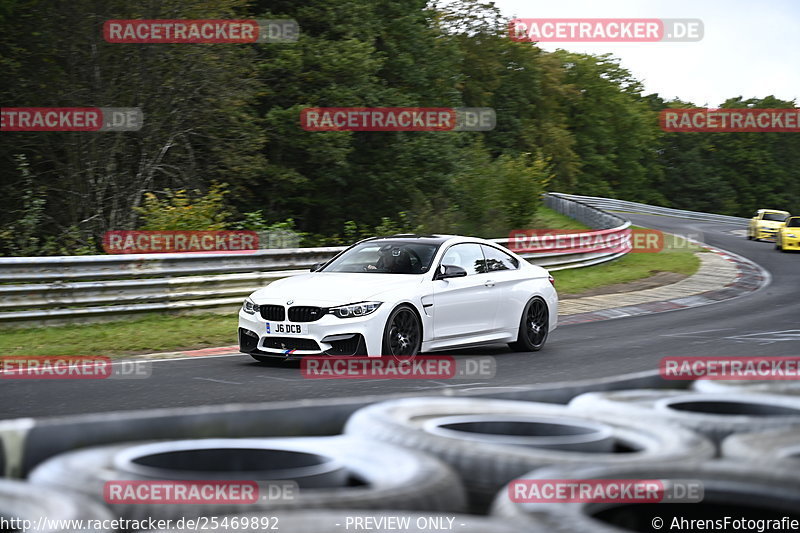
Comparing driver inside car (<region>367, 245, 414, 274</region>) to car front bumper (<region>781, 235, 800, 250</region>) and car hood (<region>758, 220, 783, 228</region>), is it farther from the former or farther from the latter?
car hood (<region>758, 220, 783, 228</region>)

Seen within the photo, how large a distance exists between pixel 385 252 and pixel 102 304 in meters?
4.97

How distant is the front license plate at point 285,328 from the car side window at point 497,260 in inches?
118

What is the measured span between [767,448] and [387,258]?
8.53m

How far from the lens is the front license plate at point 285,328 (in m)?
10.4

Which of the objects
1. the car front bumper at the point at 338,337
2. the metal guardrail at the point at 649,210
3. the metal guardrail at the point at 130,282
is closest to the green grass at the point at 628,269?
the metal guardrail at the point at 130,282

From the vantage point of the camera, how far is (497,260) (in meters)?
12.6

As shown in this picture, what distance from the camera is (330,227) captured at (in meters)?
33.7

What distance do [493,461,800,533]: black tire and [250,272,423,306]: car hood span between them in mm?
7505

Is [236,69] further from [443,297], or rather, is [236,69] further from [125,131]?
[443,297]

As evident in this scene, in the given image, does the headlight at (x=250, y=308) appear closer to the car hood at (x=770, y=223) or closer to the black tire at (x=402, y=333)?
the black tire at (x=402, y=333)

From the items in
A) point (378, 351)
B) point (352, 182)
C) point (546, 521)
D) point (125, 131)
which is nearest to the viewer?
point (546, 521)

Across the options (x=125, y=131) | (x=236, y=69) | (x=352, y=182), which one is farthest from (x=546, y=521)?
(x=352, y=182)

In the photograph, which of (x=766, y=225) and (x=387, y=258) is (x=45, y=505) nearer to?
(x=387, y=258)

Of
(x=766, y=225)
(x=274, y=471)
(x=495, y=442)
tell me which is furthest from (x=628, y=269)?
(x=274, y=471)
